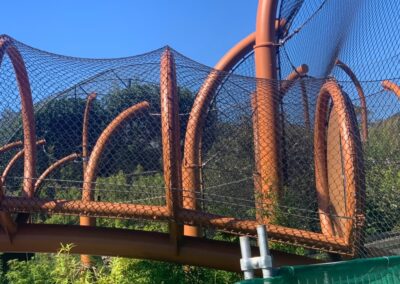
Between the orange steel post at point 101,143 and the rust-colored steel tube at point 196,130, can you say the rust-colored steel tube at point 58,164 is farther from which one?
the rust-colored steel tube at point 196,130

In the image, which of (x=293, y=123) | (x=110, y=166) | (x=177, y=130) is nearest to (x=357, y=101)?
(x=293, y=123)

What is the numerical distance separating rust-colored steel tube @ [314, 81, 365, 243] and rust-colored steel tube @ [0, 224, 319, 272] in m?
0.86

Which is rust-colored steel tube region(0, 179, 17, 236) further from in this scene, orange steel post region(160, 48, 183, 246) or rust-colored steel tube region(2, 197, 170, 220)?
orange steel post region(160, 48, 183, 246)

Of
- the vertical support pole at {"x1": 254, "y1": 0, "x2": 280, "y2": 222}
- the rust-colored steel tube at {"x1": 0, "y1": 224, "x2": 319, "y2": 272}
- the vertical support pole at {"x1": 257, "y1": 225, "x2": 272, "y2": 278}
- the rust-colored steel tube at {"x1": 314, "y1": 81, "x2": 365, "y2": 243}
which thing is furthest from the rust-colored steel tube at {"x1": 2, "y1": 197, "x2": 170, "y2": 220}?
the vertical support pole at {"x1": 257, "y1": 225, "x2": 272, "y2": 278}

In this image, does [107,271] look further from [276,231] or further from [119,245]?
[276,231]

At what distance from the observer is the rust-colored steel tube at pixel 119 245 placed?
461 centimetres

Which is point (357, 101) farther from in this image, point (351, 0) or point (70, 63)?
point (70, 63)

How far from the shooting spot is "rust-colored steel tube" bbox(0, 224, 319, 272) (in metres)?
4.61

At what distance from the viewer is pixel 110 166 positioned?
514 cm

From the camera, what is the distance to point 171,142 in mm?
4117

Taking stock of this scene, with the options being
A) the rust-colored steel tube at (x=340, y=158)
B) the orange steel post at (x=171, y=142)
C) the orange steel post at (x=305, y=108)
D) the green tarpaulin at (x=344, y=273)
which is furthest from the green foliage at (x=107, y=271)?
the orange steel post at (x=305, y=108)

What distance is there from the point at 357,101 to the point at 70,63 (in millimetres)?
2579

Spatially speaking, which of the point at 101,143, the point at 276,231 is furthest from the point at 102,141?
the point at 276,231

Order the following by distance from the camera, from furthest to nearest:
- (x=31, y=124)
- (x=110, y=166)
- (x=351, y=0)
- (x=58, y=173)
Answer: (x=351, y=0) < (x=58, y=173) < (x=110, y=166) < (x=31, y=124)
